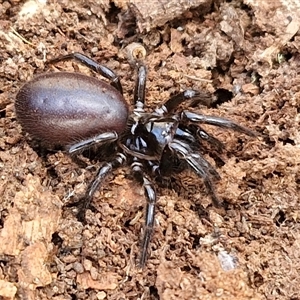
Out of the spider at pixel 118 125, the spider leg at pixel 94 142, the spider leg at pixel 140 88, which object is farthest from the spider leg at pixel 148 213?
the spider leg at pixel 140 88

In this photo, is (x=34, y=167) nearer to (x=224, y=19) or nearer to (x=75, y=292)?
(x=75, y=292)

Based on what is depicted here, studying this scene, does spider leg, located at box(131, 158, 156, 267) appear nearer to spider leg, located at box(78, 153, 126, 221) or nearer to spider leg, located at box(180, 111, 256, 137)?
spider leg, located at box(78, 153, 126, 221)

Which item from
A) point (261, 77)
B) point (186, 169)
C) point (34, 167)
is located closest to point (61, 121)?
point (34, 167)

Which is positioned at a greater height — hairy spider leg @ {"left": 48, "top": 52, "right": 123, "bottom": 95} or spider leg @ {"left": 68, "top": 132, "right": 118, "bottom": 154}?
hairy spider leg @ {"left": 48, "top": 52, "right": 123, "bottom": 95}

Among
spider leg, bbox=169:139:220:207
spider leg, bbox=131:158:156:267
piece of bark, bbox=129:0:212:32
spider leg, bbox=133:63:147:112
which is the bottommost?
spider leg, bbox=131:158:156:267

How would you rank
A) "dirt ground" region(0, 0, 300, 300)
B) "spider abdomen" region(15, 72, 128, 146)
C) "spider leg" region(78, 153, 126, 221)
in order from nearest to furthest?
"dirt ground" region(0, 0, 300, 300) < "spider leg" region(78, 153, 126, 221) < "spider abdomen" region(15, 72, 128, 146)

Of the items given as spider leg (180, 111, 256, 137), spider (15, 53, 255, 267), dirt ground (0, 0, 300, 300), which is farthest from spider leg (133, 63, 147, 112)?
spider leg (180, 111, 256, 137)

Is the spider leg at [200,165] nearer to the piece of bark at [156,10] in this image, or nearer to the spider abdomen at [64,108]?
the spider abdomen at [64,108]
